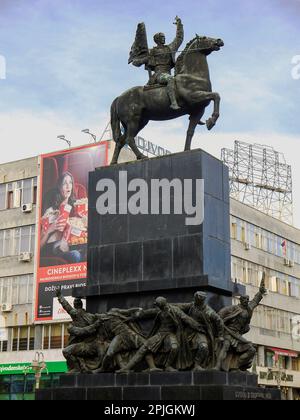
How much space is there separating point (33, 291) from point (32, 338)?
3170 millimetres

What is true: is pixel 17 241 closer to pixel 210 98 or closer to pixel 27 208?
pixel 27 208

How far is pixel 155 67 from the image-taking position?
16.4m

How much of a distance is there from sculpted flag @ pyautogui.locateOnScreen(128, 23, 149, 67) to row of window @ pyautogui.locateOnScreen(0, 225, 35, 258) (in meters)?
34.6

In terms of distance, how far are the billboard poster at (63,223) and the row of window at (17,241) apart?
1288 millimetres

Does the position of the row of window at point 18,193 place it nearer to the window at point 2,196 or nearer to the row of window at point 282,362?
the window at point 2,196

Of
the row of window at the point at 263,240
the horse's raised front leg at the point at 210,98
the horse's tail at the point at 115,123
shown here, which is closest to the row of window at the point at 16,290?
the row of window at the point at 263,240

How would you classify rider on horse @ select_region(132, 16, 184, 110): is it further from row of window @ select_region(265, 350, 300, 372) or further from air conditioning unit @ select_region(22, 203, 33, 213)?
row of window @ select_region(265, 350, 300, 372)

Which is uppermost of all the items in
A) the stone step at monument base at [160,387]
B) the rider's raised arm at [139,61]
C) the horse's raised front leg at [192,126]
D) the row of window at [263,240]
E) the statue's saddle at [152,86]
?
the row of window at [263,240]

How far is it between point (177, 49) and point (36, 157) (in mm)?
35946

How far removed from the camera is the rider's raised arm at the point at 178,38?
16.4 meters

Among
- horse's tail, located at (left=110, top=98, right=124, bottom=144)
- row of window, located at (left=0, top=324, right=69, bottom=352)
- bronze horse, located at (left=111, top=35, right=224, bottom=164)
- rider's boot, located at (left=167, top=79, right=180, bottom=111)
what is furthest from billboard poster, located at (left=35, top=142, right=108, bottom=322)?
rider's boot, located at (left=167, top=79, right=180, bottom=111)

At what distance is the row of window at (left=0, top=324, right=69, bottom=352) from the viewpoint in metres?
47.5

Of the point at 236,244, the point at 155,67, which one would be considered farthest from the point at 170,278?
the point at 236,244

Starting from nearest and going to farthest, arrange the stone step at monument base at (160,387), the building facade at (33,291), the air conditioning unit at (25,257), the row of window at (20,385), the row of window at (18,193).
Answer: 1. the stone step at monument base at (160,387)
2. the row of window at (20,385)
3. the building facade at (33,291)
4. the air conditioning unit at (25,257)
5. the row of window at (18,193)
